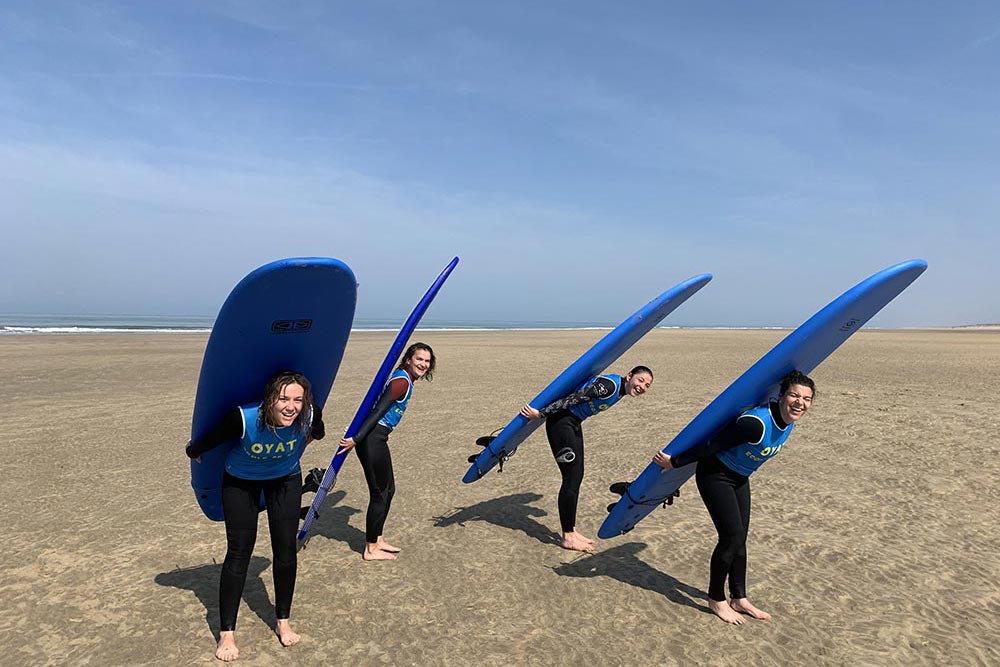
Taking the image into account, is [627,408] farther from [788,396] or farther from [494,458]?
[788,396]

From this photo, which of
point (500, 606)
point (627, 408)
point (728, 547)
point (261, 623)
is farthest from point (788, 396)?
point (627, 408)

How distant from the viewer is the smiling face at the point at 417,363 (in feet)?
15.0

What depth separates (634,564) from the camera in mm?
4512

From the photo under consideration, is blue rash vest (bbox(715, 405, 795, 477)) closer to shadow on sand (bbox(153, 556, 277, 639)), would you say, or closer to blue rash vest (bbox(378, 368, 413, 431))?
blue rash vest (bbox(378, 368, 413, 431))

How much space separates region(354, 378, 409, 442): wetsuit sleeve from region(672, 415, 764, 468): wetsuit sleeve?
6.77 feet

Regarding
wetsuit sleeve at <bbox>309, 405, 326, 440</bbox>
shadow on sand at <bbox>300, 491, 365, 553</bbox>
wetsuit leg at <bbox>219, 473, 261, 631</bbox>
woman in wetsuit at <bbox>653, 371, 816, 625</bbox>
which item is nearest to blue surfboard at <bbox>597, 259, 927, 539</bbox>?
woman in wetsuit at <bbox>653, 371, 816, 625</bbox>

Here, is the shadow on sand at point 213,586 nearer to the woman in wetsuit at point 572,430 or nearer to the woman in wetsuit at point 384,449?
the woman in wetsuit at point 384,449

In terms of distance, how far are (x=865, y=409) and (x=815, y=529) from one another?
6.21 meters

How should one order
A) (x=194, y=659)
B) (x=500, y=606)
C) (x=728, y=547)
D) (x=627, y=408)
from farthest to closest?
(x=627, y=408), (x=500, y=606), (x=728, y=547), (x=194, y=659)

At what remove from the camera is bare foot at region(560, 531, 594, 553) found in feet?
15.6

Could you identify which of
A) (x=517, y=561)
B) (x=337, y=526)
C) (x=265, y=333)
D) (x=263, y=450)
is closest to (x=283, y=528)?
(x=263, y=450)

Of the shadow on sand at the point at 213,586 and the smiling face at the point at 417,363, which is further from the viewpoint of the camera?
the smiling face at the point at 417,363

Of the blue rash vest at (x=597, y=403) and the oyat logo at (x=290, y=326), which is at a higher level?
the oyat logo at (x=290, y=326)

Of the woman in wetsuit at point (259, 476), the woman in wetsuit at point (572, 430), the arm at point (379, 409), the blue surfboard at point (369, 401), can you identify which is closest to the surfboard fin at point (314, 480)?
the blue surfboard at point (369, 401)
